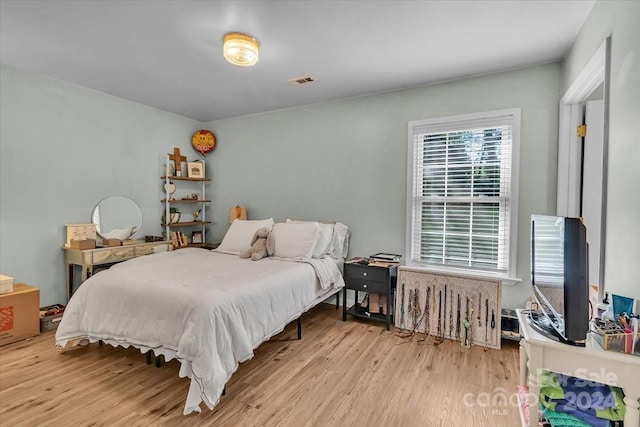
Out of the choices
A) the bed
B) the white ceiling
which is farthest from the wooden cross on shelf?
the bed

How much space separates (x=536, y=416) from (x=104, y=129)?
182 inches

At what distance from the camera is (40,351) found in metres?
2.57

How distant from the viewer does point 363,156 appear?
3670 mm

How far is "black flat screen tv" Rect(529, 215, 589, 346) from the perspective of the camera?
125 centimetres

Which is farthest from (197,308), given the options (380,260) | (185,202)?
(185,202)

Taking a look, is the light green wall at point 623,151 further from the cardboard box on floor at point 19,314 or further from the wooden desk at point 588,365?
the cardboard box on floor at point 19,314

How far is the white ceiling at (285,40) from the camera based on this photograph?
204 cm

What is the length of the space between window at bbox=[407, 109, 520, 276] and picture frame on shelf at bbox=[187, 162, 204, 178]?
120 inches

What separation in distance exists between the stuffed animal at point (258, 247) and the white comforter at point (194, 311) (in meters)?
0.34

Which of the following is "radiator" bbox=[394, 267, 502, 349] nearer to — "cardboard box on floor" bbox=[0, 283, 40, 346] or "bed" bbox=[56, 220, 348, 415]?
"bed" bbox=[56, 220, 348, 415]

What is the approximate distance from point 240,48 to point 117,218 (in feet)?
9.10

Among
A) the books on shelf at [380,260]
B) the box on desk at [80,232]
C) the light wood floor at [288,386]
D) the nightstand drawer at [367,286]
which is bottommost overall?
the light wood floor at [288,386]

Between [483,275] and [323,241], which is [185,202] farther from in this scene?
[483,275]

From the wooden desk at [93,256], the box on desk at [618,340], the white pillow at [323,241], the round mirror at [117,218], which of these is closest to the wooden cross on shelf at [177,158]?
the round mirror at [117,218]
